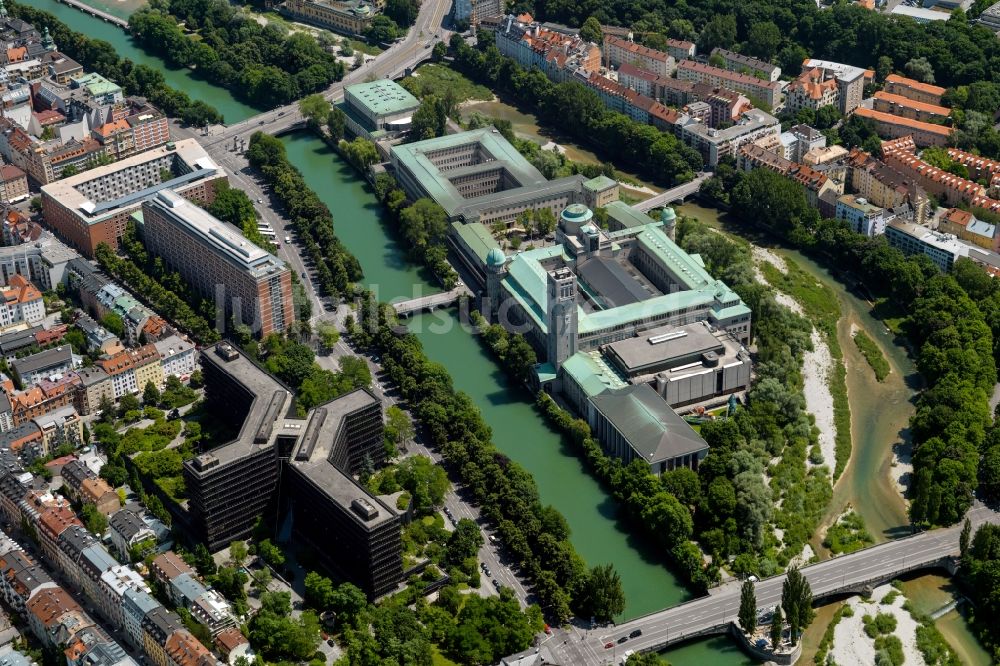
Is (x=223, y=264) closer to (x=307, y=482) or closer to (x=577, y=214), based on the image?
(x=577, y=214)

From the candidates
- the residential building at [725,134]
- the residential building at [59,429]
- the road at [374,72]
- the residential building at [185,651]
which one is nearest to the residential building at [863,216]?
the residential building at [725,134]

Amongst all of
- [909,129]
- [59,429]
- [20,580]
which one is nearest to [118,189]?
[59,429]

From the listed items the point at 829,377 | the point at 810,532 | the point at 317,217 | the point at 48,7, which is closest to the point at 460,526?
the point at 810,532

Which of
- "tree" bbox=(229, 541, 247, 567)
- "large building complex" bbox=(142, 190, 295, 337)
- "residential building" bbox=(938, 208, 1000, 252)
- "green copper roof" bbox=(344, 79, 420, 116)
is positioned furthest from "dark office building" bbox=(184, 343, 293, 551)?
"residential building" bbox=(938, 208, 1000, 252)

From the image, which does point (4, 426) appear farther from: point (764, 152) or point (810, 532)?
point (764, 152)

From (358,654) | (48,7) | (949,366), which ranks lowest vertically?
(48,7)
